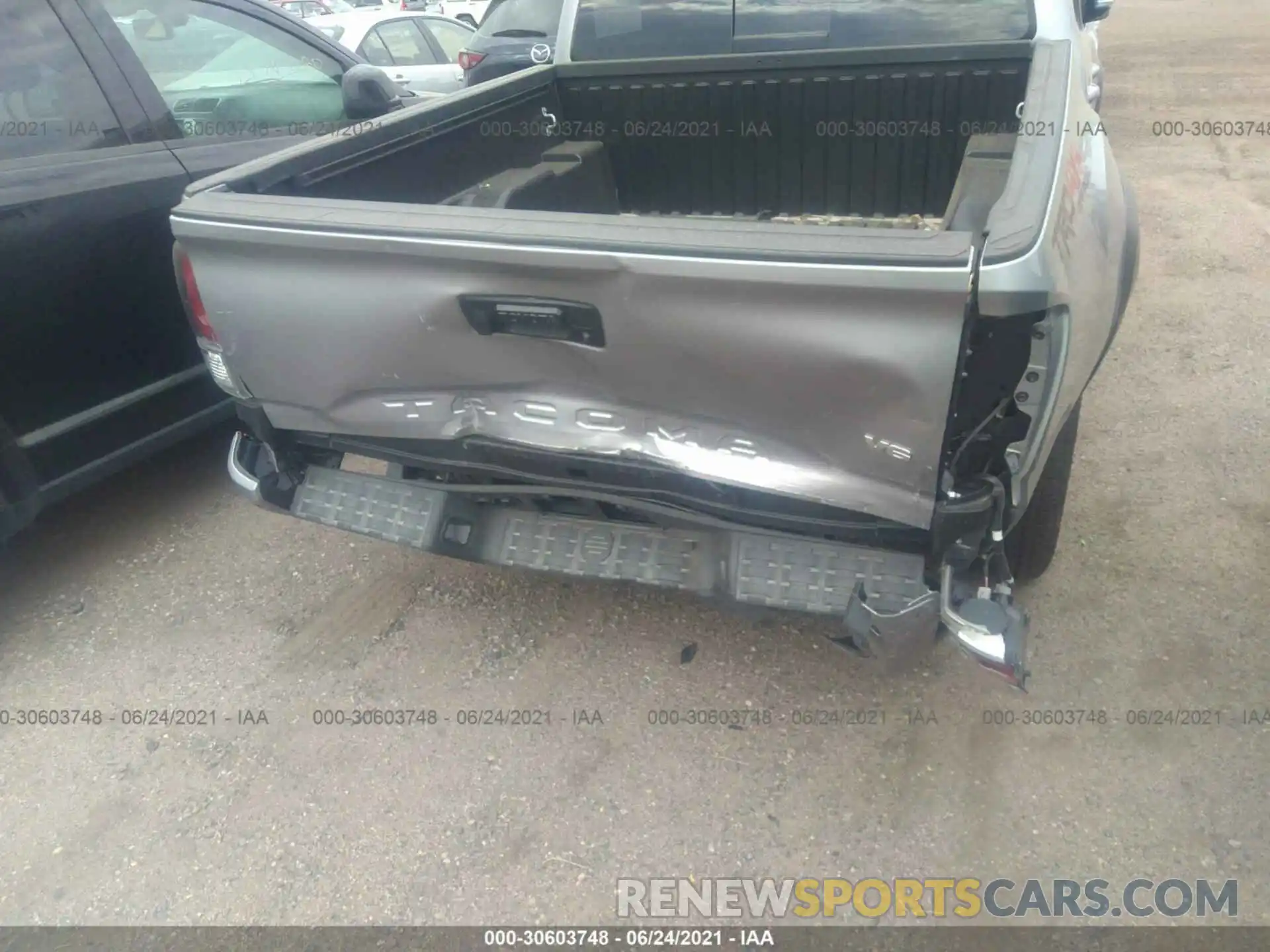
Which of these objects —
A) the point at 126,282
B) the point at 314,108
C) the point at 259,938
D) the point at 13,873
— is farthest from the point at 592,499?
the point at 314,108

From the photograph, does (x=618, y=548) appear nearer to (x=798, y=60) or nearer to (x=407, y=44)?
(x=798, y=60)

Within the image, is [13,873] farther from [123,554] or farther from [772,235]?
[772,235]

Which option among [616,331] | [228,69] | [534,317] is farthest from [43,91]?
[616,331]

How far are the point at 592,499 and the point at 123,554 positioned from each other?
206 cm

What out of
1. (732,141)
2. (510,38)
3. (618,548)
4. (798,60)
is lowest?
(618,548)

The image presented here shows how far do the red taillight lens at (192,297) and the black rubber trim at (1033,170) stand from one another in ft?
5.88

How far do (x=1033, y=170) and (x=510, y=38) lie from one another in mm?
6192

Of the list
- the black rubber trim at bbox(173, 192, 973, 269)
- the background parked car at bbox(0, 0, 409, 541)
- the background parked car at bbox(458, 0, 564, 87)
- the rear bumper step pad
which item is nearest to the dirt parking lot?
the rear bumper step pad

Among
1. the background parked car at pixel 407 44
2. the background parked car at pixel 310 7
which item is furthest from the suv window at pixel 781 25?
the background parked car at pixel 310 7

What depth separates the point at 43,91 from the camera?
2830 millimetres

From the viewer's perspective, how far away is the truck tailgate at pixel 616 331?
5.45ft

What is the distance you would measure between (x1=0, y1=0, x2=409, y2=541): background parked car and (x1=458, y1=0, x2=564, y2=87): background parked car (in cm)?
386

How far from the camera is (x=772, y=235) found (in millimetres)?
1719

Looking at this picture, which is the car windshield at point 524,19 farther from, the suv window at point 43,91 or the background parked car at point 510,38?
the suv window at point 43,91
